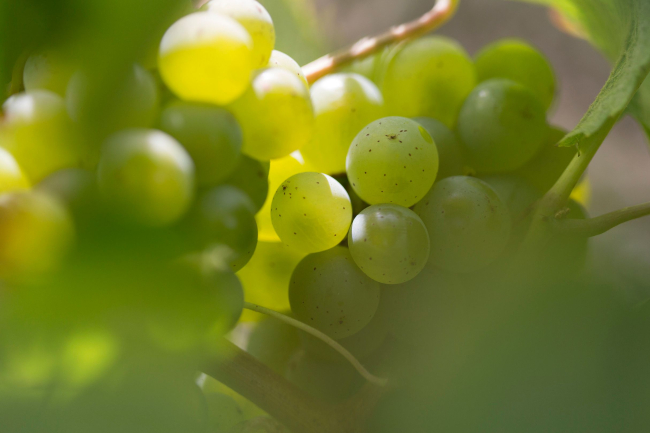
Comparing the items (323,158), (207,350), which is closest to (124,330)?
(207,350)

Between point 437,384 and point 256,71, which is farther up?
point 256,71

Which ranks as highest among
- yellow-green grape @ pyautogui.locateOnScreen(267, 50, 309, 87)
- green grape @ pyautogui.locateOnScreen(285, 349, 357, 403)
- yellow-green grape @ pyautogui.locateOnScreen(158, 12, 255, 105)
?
yellow-green grape @ pyautogui.locateOnScreen(158, 12, 255, 105)

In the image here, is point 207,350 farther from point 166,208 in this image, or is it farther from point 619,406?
point 619,406

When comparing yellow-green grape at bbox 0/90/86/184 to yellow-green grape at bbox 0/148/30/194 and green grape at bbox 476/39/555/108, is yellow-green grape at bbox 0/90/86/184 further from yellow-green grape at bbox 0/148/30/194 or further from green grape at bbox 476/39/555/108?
green grape at bbox 476/39/555/108

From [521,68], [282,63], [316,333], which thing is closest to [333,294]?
[316,333]

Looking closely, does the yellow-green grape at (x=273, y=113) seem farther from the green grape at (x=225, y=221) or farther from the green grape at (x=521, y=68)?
the green grape at (x=521, y=68)

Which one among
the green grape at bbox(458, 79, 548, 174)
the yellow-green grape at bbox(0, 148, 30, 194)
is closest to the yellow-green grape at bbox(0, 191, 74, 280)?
the yellow-green grape at bbox(0, 148, 30, 194)
